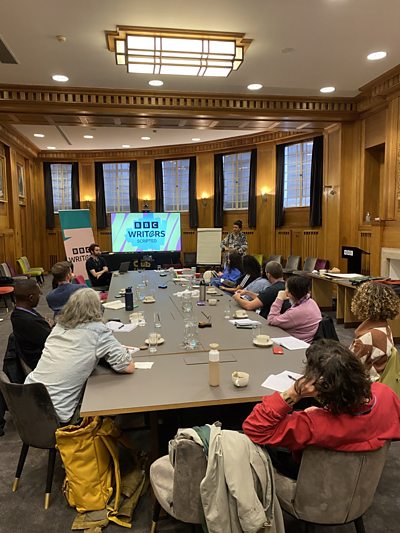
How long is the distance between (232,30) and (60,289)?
334 cm

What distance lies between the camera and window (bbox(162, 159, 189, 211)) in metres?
12.2

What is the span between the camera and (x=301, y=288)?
3.18 m

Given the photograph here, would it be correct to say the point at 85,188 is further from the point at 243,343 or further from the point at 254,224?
the point at 243,343

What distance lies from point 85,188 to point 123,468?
11339 millimetres

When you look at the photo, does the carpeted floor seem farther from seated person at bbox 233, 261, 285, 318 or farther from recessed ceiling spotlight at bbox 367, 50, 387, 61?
recessed ceiling spotlight at bbox 367, 50, 387, 61

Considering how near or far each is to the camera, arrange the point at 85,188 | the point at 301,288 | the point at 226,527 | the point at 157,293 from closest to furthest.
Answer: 1. the point at 226,527
2. the point at 301,288
3. the point at 157,293
4. the point at 85,188

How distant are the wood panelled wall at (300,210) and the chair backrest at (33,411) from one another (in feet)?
18.6

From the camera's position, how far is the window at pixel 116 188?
12656 millimetres

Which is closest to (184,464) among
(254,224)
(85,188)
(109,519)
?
(109,519)

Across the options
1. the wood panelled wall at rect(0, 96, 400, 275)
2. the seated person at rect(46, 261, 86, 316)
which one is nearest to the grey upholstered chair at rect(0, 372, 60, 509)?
the seated person at rect(46, 261, 86, 316)

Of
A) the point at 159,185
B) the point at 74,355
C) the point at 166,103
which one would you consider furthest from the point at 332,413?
the point at 159,185

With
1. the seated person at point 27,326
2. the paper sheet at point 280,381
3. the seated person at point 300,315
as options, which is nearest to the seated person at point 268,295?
the seated person at point 300,315

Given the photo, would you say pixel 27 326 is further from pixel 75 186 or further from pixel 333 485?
pixel 75 186

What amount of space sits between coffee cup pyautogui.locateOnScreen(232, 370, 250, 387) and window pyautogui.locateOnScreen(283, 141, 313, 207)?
8035 mm
